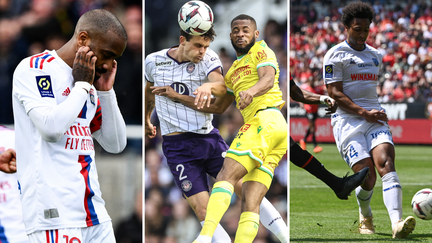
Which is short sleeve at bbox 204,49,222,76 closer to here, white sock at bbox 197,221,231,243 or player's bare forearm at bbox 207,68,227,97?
player's bare forearm at bbox 207,68,227,97

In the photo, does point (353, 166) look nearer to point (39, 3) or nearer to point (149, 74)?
point (149, 74)

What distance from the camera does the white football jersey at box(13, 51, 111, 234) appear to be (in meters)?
2.25

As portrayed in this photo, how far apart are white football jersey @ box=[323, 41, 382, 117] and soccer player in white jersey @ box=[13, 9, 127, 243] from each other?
3.28m

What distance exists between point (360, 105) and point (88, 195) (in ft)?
11.8

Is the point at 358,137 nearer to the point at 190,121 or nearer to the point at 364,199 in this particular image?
the point at 364,199

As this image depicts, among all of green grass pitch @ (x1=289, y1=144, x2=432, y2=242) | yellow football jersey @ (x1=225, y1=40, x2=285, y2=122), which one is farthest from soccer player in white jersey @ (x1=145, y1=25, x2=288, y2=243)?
green grass pitch @ (x1=289, y1=144, x2=432, y2=242)

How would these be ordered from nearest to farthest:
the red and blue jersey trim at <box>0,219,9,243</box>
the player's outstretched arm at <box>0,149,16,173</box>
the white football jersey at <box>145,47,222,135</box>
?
the player's outstretched arm at <box>0,149,16,173</box> < the red and blue jersey trim at <box>0,219,9,243</box> < the white football jersey at <box>145,47,222,135</box>

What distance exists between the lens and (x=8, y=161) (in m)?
2.51

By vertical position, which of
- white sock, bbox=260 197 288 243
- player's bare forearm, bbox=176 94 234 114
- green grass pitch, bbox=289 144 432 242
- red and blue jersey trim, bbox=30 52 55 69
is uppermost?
red and blue jersey trim, bbox=30 52 55 69

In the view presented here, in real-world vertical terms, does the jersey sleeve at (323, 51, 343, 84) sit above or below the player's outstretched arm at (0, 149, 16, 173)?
above

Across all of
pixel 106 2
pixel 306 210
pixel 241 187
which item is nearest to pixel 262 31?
pixel 241 187

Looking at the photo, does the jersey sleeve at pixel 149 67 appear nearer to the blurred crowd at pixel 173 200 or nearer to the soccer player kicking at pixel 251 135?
the blurred crowd at pixel 173 200

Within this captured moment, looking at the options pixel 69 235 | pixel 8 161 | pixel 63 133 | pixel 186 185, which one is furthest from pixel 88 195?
pixel 186 185

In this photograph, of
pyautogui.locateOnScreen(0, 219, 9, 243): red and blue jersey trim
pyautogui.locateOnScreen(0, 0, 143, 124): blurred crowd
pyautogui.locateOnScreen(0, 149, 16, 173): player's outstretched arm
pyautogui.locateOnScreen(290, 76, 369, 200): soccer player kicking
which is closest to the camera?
pyautogui.locateOnScreen(0, 149, 16, 173): player's outstretched arm
